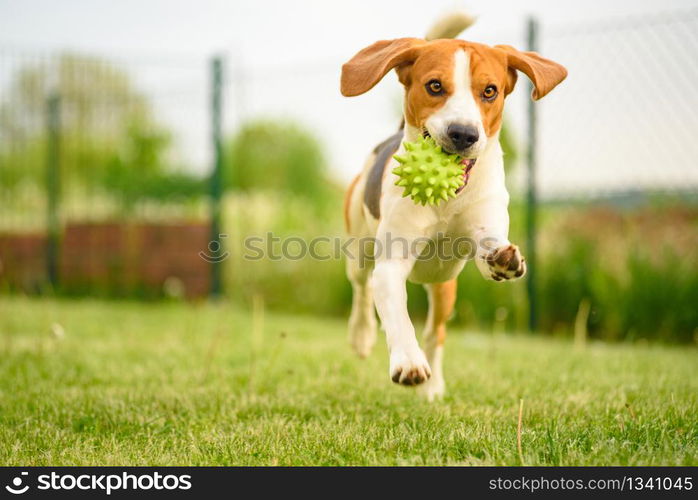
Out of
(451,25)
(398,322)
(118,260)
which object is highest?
(451,25)

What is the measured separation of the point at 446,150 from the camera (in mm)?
2623

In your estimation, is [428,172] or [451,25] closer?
[428,172]

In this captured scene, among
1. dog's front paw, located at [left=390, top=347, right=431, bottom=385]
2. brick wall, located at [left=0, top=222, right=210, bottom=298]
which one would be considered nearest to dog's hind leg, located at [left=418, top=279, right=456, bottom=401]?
dog's front paw, located at [left=390, top=347, right=431, bottom=385]

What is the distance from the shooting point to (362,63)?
2.90 meters

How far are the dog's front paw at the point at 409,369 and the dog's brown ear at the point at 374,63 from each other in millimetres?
1014

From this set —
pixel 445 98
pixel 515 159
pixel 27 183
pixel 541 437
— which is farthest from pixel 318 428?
pixel 27 183

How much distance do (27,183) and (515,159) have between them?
720 centimetres

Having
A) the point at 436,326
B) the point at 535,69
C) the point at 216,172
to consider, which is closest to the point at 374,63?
the point at 535,69

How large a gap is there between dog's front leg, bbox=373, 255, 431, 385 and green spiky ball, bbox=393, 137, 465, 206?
0.96 feet

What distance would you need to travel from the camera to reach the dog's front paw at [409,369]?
7.97 feet

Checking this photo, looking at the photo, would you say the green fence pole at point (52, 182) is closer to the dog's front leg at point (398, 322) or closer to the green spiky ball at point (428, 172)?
the dog's front leg at point (398, 322)

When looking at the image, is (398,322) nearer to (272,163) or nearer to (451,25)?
(451,25)

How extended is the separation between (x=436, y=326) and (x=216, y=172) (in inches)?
244

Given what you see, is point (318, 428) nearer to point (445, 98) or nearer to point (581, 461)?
point (581, 461)
